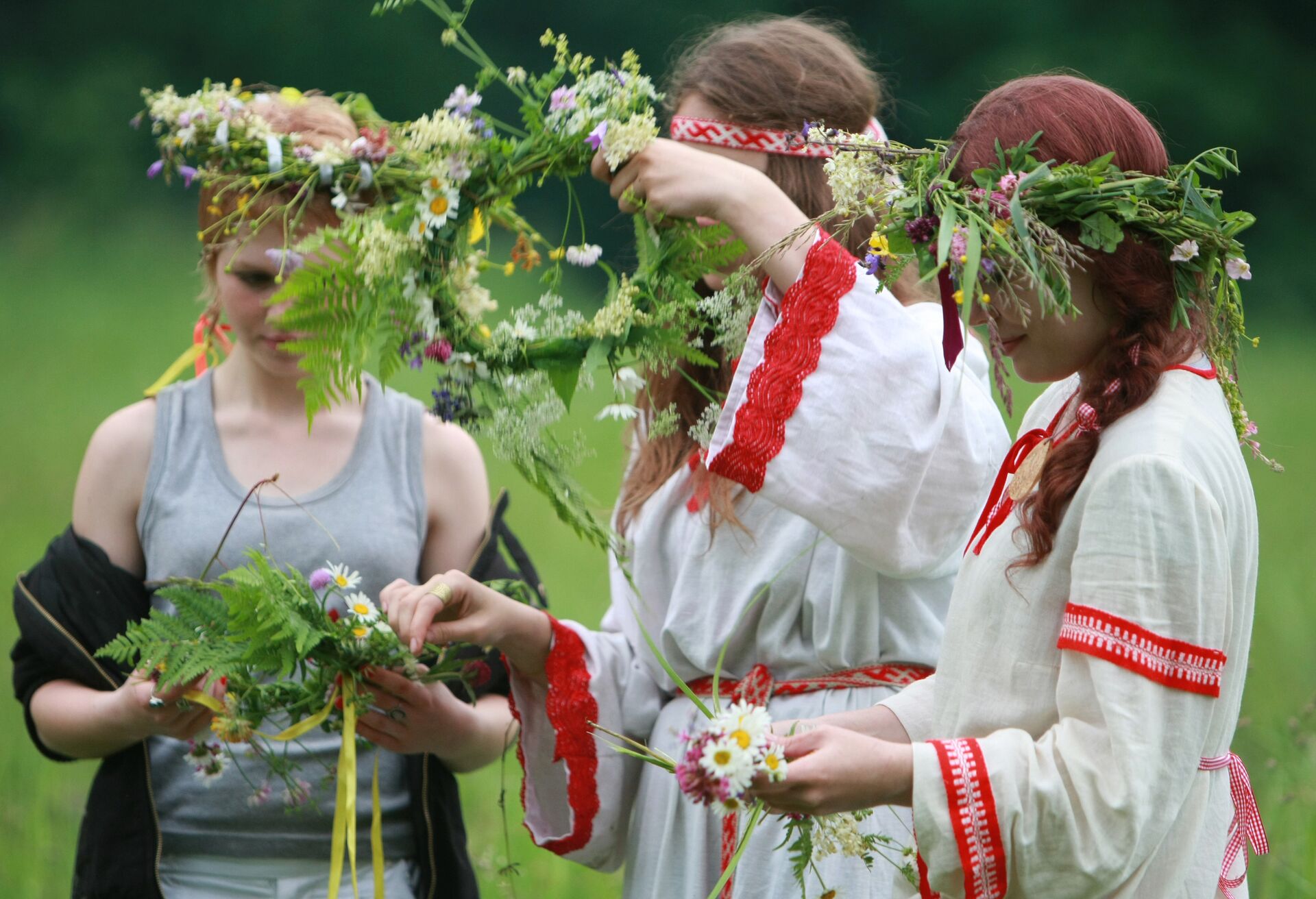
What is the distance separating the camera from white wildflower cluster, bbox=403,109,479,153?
160cm

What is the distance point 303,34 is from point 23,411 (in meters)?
4.70

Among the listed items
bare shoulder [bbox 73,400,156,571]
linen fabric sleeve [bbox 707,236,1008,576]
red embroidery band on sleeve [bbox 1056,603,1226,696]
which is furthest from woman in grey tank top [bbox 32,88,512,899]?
red embroidery band on sleeve [bbox 1056,603,1226,696]

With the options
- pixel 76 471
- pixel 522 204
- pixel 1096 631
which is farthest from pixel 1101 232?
pixel 522 204

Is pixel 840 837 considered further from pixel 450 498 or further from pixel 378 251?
pixel 450 498

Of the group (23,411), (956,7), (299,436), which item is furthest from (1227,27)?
(299,436)

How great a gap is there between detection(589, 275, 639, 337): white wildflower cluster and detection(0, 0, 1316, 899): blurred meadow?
2683mm

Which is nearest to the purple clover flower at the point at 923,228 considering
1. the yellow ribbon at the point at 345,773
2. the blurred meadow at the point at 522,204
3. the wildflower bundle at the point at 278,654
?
the wildflower bundle at the point at 278,654

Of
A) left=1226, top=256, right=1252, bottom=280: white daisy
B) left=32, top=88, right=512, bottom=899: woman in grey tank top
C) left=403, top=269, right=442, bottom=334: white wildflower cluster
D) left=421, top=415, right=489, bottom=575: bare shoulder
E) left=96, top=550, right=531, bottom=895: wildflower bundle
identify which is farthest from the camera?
left=421, top=415, right=489, bottom=575: bare shoulder

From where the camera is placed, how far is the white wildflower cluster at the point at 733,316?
1.69m

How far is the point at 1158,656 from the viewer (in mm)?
1244

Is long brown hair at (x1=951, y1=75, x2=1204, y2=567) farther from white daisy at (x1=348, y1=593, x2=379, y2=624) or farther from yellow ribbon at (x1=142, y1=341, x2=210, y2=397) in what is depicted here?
yellow ribbon at (x1=142, y1=341, x2=210, y2=397)

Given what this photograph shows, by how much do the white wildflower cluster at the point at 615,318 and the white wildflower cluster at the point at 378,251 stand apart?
236mm

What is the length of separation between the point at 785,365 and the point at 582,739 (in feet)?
2.28

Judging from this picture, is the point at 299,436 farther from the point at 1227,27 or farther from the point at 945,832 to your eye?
the point at 1227,27
